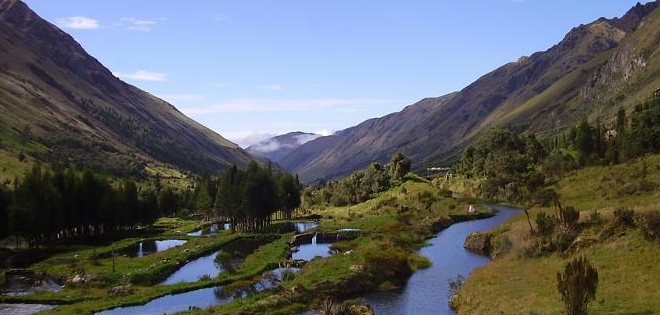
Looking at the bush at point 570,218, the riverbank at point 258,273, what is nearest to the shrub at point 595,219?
Result: the bush at point 570,218

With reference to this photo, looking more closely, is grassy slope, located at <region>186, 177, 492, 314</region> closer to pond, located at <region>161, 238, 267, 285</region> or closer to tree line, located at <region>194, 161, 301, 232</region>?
tree line, located at <region>194, 161, 301, 232</region>

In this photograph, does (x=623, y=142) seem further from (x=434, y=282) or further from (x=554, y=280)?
(x=554, y=280)

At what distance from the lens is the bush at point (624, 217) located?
67.8 m

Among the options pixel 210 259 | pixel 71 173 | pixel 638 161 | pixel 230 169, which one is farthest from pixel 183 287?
pixel 638 161

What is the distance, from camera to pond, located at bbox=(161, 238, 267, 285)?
91762 mm

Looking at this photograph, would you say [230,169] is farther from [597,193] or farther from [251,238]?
[597,193]

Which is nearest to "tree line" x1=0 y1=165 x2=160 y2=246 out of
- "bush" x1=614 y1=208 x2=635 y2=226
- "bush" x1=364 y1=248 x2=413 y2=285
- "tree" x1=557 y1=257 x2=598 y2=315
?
"bush" x1=364 y1=248 x2=413 y2=285

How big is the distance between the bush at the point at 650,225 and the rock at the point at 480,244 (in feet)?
122

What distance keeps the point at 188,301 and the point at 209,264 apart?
3125cm

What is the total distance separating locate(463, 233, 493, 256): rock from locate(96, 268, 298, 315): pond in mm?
39807

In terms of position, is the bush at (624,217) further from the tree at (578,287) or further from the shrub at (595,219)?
the tree at (578,287)

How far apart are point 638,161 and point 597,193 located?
28.4 m

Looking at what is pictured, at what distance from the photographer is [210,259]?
365ft

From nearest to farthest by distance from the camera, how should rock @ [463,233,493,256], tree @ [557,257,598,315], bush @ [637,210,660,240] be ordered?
tree @ [557,257,598,315] → bush @ [637,210,660,240] → rock @ [463,233,493,256]
